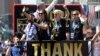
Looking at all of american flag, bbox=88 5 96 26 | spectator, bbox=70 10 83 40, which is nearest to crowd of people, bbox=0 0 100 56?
spectator, bbox=70 10 83 40

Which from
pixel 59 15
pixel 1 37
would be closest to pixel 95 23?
pixel 1 37

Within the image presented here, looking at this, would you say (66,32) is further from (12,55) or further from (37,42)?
(12,55)

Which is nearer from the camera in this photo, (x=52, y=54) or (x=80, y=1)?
(x=52, y=54)

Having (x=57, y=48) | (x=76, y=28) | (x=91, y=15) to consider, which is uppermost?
(x=91, y=15)

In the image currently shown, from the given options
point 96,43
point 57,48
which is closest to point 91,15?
point 96,43

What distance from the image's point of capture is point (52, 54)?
8383 mm

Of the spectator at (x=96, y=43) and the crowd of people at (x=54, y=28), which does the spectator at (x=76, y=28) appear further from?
the spectator at (x=96, y=43)

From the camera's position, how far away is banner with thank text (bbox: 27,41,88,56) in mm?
8375

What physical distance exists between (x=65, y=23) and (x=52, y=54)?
2.67 feet

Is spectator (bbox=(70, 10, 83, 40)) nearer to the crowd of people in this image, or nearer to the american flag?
the crowd of people

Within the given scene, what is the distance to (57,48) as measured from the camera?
8.46 m

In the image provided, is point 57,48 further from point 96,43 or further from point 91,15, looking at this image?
point 91,15

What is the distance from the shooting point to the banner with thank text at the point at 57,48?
27.5 ft

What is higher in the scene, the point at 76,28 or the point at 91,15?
the point at 91,15
